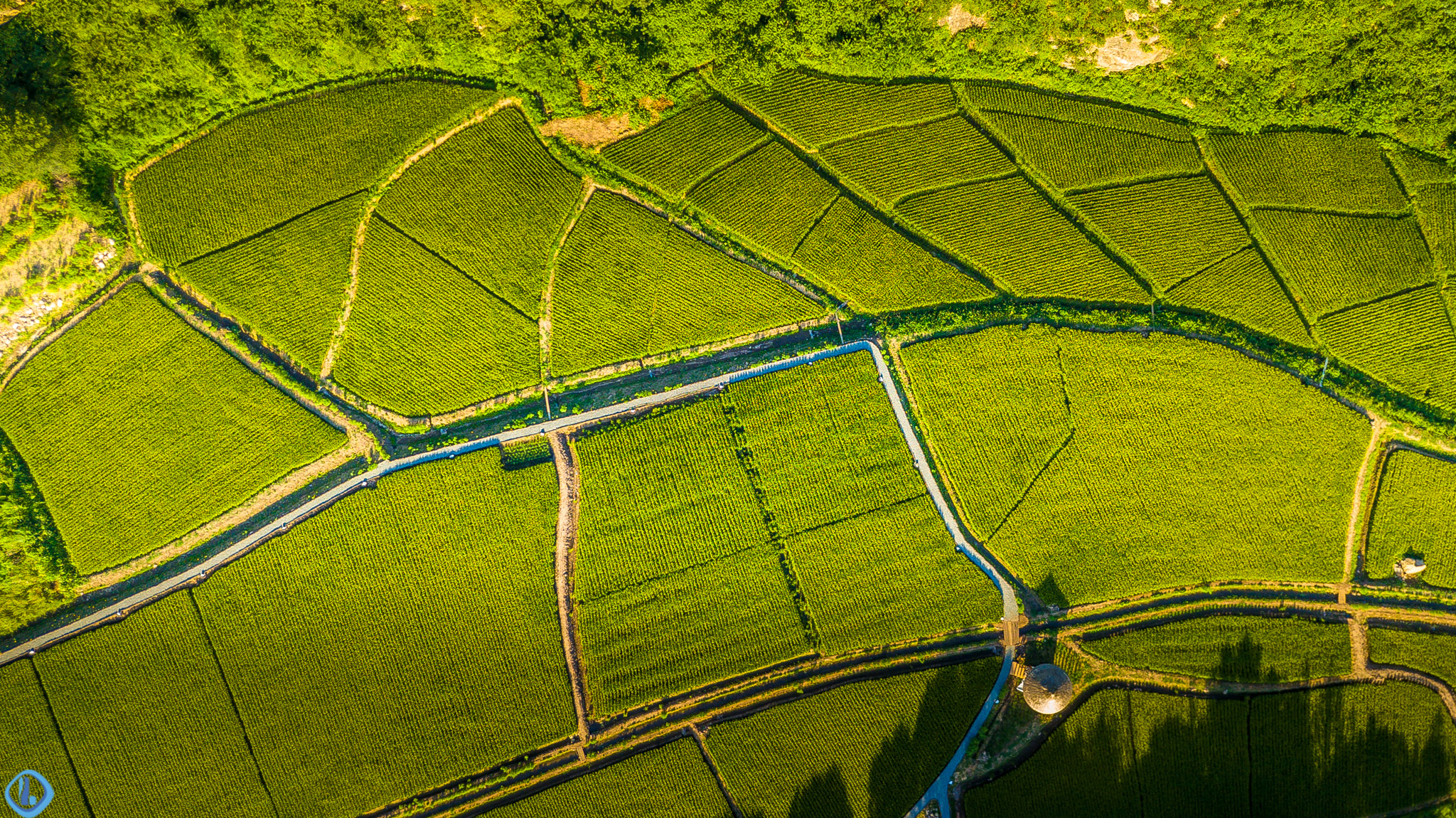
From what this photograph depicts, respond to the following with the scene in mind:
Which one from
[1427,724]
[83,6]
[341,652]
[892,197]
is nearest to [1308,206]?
[892,197]

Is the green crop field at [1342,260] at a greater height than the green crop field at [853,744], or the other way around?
the green crop field at [1342,260]

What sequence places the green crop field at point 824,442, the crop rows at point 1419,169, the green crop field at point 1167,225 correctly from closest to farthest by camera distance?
the green crop field at point 824,442 < the green crop field at point 1167,225 < the crop rows at point 1419,169

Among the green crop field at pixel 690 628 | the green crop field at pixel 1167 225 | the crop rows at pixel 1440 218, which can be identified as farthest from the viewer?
the crop rows at pixel 1440 218

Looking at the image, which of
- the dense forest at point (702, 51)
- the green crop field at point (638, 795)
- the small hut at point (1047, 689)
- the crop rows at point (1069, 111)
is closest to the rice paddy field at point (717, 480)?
the green crop field at point (638, 795)

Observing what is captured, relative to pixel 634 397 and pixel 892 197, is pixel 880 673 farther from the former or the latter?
pixel 892 197

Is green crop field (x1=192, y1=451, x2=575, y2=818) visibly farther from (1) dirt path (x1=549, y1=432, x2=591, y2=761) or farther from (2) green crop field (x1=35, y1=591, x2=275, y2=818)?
(2) green crop field (x1=35, y1=591, x2=275, y2=818)

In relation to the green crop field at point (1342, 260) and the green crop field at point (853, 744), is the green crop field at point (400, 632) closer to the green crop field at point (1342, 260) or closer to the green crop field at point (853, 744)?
the green crop field at point (853, 744)

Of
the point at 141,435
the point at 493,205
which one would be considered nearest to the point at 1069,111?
the point at 493,205

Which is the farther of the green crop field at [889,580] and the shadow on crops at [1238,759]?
the green crop field at [889,580]
